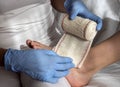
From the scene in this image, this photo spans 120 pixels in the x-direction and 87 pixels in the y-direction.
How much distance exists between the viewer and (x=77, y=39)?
120cm

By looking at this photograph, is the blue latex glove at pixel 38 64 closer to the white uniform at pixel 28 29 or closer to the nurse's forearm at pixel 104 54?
the white uniform at pixel 28 29

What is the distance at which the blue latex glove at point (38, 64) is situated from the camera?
1005 mm

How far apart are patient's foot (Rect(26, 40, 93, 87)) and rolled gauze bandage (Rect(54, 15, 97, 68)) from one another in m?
0.03

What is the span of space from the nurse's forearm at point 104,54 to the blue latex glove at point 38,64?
0.18m

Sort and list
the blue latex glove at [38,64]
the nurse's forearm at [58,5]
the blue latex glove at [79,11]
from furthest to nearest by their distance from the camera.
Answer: the nurse's forearm at [58,5]
the blue latex glove at [79,11]
the blue latex glove at [38,64]

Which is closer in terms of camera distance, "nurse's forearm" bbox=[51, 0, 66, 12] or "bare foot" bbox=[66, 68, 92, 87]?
"bare foot" bbox=[66, 68, 92, 87]

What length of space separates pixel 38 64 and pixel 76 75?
0.24m

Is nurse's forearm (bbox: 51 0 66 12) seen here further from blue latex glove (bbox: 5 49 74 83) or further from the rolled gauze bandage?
blue latex glove (bbox: 5 49 74 83)

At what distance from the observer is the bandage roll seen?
109 centimetres

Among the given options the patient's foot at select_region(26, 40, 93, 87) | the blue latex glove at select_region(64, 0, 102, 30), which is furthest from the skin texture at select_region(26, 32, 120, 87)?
the blue latex glove at select_region(64, 0, 102, 30)

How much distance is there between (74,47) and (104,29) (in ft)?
1.02

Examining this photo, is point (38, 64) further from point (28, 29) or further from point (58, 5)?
point (58, 5)

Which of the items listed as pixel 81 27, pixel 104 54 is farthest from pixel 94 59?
pixel 81 27

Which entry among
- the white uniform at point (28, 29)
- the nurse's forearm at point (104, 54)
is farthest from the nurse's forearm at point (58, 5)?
the nurse's forearm at point (104, 54)
